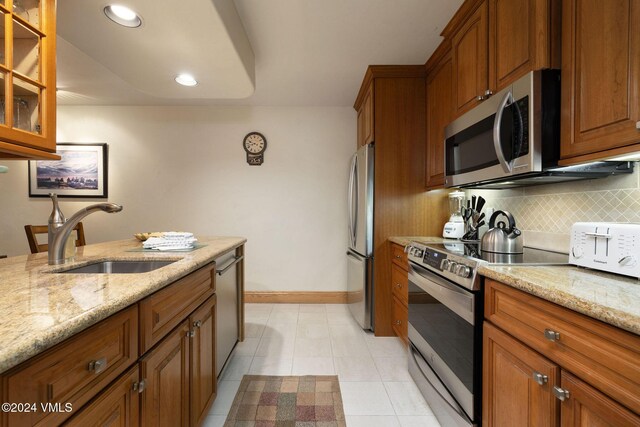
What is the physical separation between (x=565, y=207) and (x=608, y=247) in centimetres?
71

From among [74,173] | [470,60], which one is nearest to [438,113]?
[470,60]

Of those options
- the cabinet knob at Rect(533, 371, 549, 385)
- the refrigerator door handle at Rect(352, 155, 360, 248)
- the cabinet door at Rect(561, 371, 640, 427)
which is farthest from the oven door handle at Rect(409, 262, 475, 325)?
the refrigerator door handle at Rect(352, 155, 360, 248)

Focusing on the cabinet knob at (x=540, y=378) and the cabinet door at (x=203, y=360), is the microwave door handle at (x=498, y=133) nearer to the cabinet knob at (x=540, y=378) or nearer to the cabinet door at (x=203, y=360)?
the cabinet knob at (x=540, y=378)

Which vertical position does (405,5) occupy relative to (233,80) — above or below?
above

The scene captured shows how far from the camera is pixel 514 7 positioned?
1359 millimetres

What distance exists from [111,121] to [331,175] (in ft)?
9.58

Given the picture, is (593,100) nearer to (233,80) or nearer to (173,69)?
(233,80)

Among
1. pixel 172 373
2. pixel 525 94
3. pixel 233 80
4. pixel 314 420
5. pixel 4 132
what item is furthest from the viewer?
pixel 233 80

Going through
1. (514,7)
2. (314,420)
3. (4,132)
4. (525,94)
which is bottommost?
(314,420)

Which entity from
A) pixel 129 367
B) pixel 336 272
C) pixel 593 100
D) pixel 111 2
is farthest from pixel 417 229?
pixel 111 2

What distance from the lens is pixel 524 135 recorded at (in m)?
1.28

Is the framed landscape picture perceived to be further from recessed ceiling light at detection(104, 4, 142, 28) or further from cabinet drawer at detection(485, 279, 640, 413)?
cabinet drawer at detection(485, 279, 640, 413)

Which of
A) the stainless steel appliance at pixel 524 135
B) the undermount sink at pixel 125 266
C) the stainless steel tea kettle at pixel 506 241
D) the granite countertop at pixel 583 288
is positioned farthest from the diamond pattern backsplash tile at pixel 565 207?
the undermount sink at pixel 125 266

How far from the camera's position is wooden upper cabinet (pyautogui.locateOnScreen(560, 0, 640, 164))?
92 centimetres
